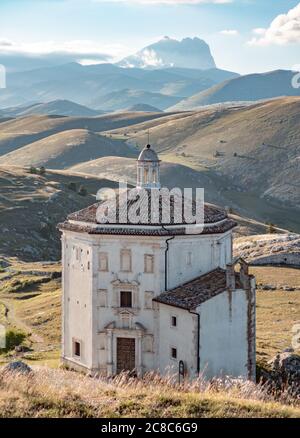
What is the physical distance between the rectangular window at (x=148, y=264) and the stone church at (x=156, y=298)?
2 centimetres

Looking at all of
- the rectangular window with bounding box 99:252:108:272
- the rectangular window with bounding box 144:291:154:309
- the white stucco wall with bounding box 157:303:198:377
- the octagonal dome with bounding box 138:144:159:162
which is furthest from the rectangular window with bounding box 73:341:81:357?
the octagonal dome with bounding box 138:144:159:162

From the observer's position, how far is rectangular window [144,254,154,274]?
127 feet

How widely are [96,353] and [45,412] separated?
75.0 ft

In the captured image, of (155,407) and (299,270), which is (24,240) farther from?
(155,407)

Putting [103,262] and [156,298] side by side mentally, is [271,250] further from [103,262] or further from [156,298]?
[103,262]

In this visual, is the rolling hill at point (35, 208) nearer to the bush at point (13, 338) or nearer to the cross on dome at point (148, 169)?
the bush at point (13, 338)

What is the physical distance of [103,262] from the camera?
3934cm

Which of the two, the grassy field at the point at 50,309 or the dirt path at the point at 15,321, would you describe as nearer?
the grassy field at the point at 50,309

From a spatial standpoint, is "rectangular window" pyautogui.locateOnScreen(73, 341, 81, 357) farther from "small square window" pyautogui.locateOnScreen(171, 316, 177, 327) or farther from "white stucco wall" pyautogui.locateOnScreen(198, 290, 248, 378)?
"white stucco wall" pyautogui.locateOnScreen(198, 290, 248, 378)

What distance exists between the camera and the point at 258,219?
573ft

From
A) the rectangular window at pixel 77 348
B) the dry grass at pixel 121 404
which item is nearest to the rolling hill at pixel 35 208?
the rectangular window at pixel 77 348

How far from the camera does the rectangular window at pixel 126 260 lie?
128 feet

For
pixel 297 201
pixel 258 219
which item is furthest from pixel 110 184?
pixel 297 201

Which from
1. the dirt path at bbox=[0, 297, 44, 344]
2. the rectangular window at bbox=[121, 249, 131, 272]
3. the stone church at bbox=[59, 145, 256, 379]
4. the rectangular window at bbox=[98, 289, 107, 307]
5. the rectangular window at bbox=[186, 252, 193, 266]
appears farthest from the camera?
the dirt path at bbox=[0, 297, 44, 344]
